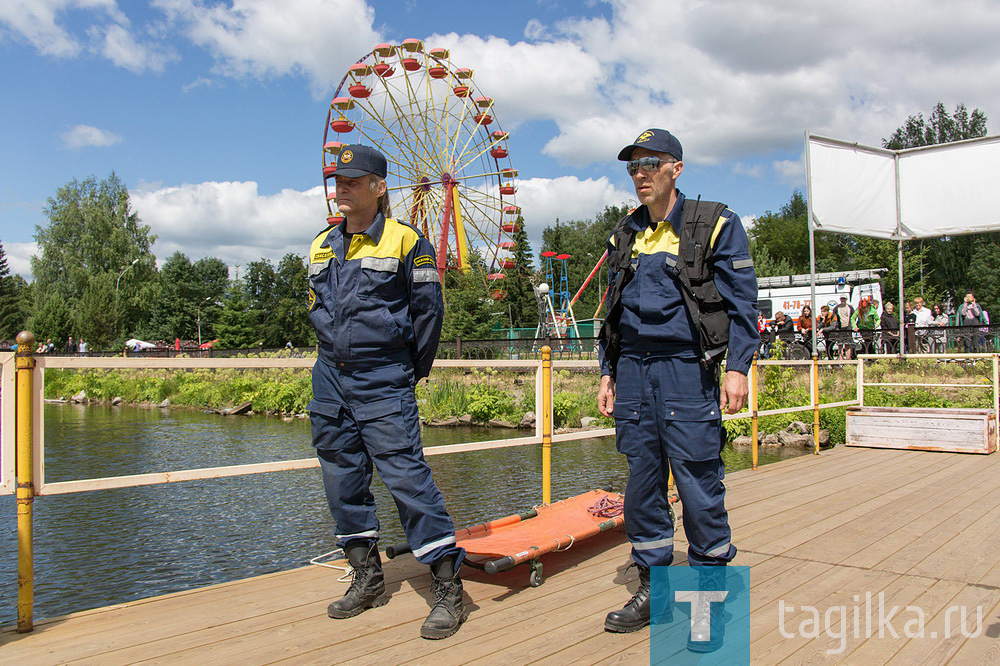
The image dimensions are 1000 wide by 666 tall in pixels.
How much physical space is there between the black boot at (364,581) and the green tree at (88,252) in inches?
1991

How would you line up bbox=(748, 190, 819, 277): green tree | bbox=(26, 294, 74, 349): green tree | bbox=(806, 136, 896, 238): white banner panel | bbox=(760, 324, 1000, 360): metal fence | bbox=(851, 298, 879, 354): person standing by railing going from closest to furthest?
bbox=(806, 136, 896, 238): white banner panel → bbox=(760, 324, 1000, 360): metal fence → bbox=(851, 298, 879, 354): person standing by railing → bbox=(26, 294, 74, 349): green tree → bbox=(748, 190, 819, 277): green tree

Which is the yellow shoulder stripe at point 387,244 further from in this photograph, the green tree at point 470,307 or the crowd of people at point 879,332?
the green tree at point 470,307

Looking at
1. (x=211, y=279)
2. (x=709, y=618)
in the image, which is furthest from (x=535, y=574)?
(x=211, y=279)

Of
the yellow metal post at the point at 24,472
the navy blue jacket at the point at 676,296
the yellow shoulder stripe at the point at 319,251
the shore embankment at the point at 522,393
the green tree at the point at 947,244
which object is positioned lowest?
the shore embankment at the point at 522,393

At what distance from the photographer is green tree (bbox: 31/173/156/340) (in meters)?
48.2

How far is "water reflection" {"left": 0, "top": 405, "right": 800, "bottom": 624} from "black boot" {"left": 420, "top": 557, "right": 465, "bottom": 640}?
2.26 metres

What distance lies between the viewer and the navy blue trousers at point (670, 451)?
7.72 ft

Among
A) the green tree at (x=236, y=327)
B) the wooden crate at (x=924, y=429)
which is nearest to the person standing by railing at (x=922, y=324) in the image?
the wooden crate at (x=924, y=429)

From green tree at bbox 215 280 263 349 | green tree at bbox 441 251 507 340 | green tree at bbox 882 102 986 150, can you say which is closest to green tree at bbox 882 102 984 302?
green tree at bbox 882 102 986 150

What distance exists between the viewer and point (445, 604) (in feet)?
8.13

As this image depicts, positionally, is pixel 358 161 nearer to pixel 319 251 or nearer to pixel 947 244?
pixel 319 251

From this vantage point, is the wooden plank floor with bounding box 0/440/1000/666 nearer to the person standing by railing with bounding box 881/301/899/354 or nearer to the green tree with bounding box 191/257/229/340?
the person standing by railing with bounding box 881/301/899/354

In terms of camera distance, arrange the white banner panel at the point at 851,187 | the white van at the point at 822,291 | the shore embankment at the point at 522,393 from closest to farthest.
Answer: the white banner panel at the point at 851,187 → the shore embankment at the point at 522,393 → the white van at the point at 822,291

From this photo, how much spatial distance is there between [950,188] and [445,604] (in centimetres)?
960
